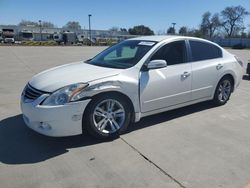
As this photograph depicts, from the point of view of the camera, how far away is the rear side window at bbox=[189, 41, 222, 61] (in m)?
5.17

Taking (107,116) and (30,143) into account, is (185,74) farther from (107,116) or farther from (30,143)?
(30,143)

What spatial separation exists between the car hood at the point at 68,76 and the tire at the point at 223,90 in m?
2.65

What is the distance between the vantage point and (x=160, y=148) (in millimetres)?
3744

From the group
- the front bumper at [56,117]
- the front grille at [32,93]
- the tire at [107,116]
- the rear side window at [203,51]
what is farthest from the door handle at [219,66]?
the front grille at [32,93]

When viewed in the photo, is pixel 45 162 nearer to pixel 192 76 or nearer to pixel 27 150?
pixel 27 150

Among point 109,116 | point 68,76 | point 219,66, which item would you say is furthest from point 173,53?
point 68,76

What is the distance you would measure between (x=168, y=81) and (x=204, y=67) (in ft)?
3.63

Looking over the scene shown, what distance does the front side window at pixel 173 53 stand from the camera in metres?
4.62

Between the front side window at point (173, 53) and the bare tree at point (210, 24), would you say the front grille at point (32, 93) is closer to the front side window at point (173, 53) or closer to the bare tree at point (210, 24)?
the front side window at point (173, 53)

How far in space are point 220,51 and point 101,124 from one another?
341cm

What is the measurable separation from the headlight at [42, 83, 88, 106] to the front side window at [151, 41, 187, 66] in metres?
1.56

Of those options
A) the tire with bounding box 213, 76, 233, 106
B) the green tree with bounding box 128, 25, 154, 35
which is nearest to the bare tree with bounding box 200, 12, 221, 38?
the green tree with bounding box 128, 25, 154, 35

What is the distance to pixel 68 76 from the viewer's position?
400 centimetres

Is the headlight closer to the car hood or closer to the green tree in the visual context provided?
the car hood
